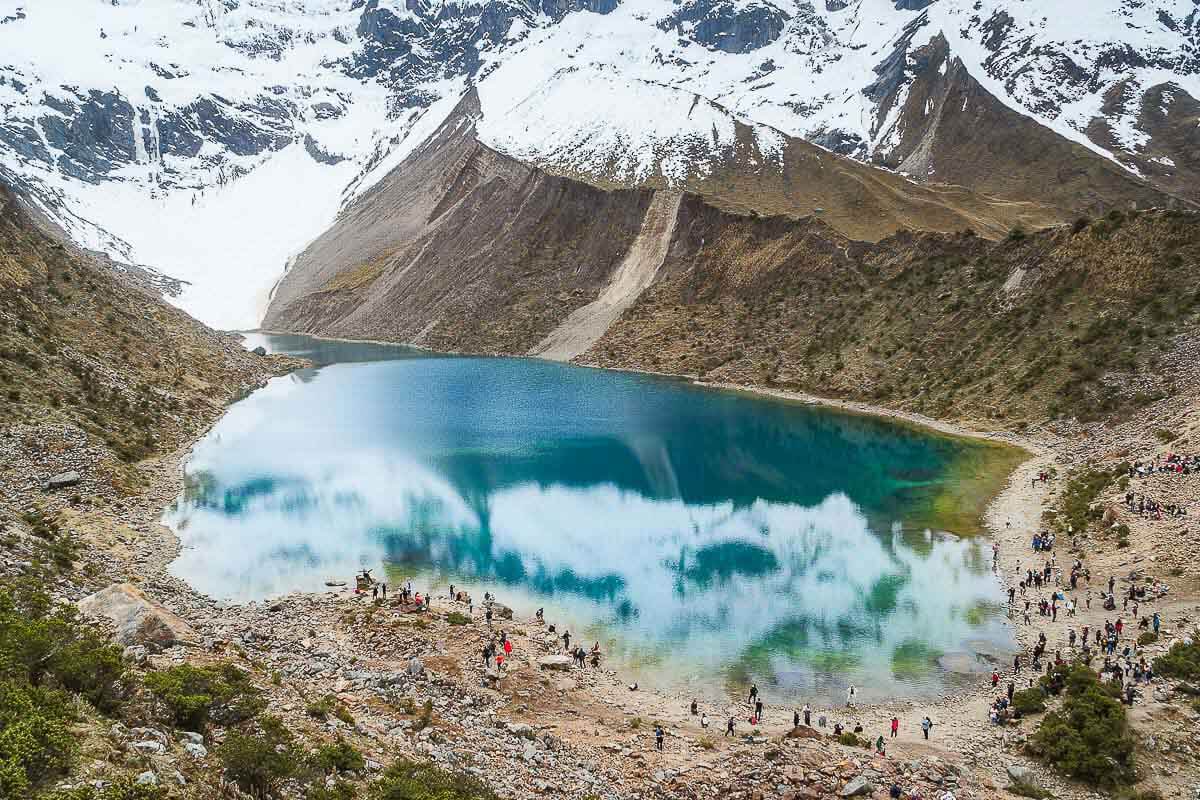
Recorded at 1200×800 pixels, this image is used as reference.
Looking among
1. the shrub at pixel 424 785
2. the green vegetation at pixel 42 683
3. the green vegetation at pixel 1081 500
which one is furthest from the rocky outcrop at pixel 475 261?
the shrub at pixel 424 785

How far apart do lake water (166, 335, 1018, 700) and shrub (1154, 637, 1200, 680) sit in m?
5.66

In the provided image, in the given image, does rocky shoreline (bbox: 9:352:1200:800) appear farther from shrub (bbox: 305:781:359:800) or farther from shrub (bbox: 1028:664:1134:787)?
shrub (bbox: 305:781:359:800)

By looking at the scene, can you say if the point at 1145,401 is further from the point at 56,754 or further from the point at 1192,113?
the point at 1192,113

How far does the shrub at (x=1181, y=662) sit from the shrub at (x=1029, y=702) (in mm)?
3934

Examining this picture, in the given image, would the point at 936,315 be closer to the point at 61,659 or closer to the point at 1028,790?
the point at 1028,790

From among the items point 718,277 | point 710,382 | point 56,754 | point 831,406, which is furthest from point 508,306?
point 56,754

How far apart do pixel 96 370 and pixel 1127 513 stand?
60.4 metres

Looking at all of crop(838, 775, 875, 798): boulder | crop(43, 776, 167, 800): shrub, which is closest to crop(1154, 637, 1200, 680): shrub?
crop(838, 775, 875, 798): boulder

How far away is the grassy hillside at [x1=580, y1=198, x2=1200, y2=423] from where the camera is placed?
62969 mm

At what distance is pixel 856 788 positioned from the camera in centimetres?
2166

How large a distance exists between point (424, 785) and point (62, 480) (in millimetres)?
32751

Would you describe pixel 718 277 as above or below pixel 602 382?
above

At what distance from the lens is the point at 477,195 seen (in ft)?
529

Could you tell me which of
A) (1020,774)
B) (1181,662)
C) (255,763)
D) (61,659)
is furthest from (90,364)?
(1181,662)
